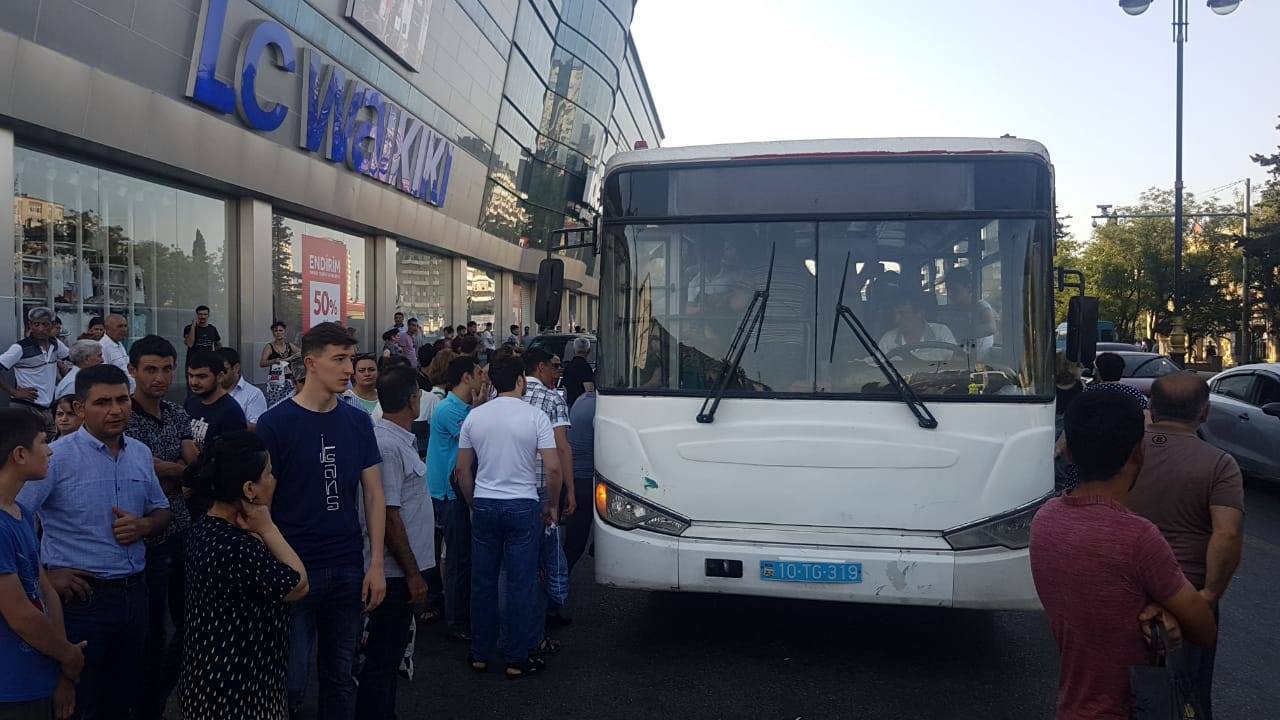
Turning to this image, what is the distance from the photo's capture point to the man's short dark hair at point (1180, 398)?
3438 mm

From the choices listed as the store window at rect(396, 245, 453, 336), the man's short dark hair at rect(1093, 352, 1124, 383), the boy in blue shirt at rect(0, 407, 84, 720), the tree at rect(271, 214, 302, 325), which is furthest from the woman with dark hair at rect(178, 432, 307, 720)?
the store window at rect(396, 245, 453, 336)

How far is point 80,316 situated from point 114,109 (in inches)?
110

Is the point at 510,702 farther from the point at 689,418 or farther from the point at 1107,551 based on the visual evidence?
the point at 1107,551

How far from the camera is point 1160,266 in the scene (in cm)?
4588

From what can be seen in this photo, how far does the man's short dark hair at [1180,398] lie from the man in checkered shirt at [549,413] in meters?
3.17

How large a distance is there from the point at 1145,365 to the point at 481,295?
73.5 ft

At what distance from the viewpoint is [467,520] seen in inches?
237

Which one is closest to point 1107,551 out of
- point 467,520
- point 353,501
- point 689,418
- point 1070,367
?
point 353,501

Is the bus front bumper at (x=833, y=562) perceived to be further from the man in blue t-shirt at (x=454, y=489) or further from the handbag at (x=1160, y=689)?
the handbag at (x=1160, y=689)

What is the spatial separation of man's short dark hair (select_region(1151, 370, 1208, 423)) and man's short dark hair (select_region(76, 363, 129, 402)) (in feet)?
12.2

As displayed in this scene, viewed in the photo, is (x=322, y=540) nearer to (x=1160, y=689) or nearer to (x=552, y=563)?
(x=552, y=563)

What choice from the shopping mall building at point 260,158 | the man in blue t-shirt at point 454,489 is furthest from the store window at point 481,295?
the man in blue t-shirt at point 454,489

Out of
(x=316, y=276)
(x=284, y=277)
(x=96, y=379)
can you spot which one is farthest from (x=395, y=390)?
(x=316, y=276)

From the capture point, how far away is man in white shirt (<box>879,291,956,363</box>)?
516cm
